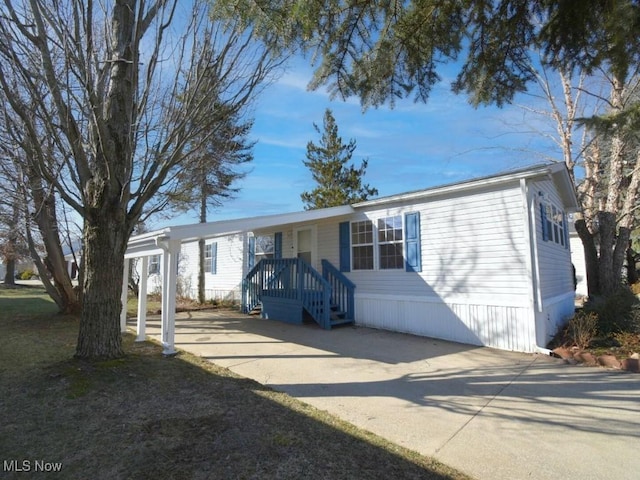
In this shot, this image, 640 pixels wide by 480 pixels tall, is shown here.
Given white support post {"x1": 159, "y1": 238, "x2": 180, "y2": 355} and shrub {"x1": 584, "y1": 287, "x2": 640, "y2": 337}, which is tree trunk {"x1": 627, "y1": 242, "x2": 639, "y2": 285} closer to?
shrub {"x1": 584, "y1": 287, "x2": 640, "y2": 337}

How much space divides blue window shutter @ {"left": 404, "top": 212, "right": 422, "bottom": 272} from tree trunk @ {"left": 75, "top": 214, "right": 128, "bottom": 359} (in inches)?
241

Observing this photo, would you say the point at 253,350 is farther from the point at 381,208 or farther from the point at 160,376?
the point at 381,208

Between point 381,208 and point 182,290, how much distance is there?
11.6 meters

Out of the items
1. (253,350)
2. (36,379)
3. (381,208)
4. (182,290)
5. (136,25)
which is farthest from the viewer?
(182,290)

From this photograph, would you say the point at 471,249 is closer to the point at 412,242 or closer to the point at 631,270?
the point at 412,242

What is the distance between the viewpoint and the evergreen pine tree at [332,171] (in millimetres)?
21250

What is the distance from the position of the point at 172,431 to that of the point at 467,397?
3.30 metres

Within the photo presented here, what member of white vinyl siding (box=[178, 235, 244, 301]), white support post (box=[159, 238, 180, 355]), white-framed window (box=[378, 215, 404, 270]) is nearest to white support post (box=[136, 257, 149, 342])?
white support post (box=[159, 238, 180, 355])

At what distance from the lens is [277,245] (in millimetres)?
12680

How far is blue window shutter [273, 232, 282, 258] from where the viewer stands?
12.6 meters

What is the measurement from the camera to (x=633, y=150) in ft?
37.9

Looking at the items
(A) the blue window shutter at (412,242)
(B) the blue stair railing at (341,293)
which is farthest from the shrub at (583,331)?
(B) the blue stair railing at (341,293)

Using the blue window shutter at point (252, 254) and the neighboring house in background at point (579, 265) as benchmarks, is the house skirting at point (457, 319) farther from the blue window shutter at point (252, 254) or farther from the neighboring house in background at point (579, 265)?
the neighboring house in background at point (579, 265)

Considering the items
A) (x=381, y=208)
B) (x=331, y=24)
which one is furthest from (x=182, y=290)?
(x=331, y=24)
